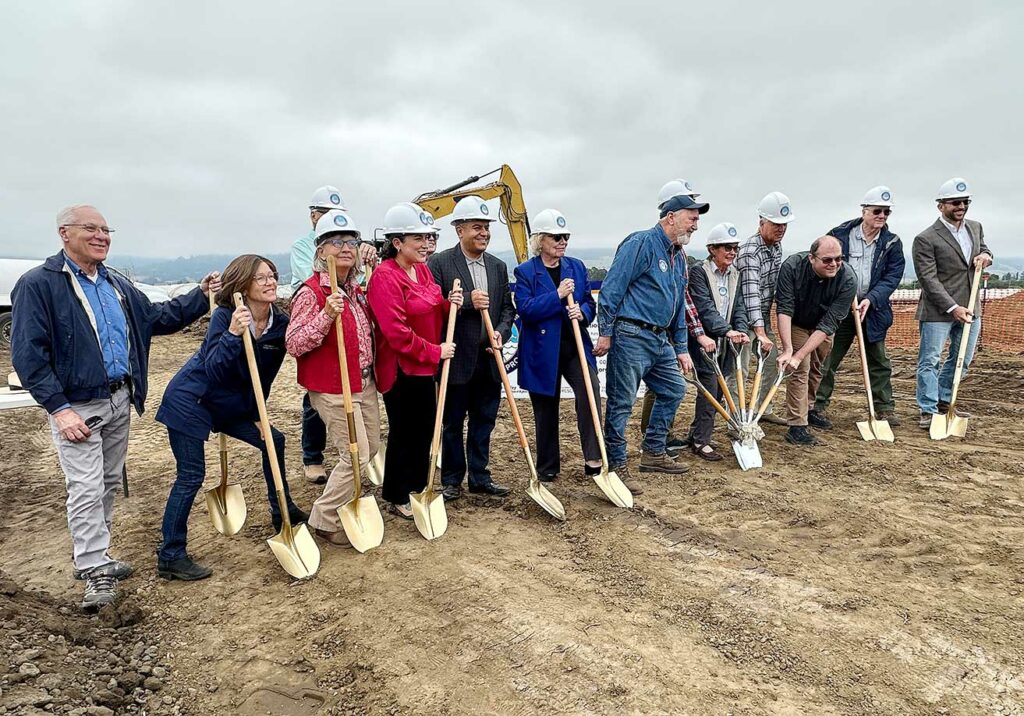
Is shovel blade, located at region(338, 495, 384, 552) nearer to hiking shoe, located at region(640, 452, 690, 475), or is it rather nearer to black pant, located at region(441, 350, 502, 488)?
black pant, located at region(441, 350, 502, 488)

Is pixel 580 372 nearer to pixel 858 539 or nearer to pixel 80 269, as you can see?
pixel 858 539

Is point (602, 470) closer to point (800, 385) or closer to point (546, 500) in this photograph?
point (546, 500)

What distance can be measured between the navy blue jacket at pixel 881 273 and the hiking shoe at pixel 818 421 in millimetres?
909

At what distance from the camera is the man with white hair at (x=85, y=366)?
3199mm

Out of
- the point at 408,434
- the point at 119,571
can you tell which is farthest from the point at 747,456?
the point at 119,571

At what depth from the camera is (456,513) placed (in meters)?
4.48

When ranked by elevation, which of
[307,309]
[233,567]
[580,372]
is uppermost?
[307,309]

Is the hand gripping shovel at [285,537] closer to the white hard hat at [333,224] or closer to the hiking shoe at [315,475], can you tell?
the white hard hat at [333,224]

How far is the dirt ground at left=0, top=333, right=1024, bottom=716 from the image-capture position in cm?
257

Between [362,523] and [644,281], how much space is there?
269 centimetres

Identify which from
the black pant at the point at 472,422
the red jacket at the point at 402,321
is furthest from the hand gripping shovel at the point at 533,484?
the red jacket at the point at 402,321

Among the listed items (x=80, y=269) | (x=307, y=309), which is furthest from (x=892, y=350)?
(x=80, y=269)

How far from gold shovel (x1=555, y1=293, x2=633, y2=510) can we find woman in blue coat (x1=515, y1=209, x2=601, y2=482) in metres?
0.08

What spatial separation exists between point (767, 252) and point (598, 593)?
12.4ft
